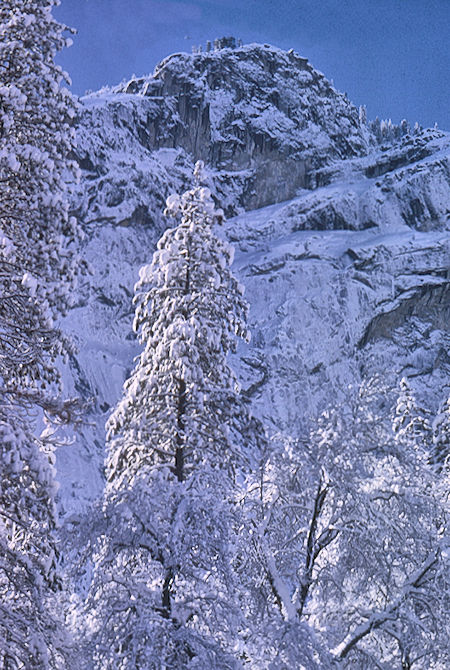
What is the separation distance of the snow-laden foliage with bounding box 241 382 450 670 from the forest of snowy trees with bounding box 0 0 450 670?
50 mm

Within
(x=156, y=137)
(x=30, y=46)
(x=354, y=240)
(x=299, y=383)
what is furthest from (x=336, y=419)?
(x=156, y=137)

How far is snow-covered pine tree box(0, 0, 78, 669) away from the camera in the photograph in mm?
6871

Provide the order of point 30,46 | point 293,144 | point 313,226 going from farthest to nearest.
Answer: point 293,144 → point 313,226 → point 30,46

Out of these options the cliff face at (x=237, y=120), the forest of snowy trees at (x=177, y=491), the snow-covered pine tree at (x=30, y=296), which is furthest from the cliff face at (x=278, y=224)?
the snow-covered pine tree at (x=30, y=296)

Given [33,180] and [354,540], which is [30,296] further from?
[354,540]

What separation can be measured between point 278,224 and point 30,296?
11587 centimetres

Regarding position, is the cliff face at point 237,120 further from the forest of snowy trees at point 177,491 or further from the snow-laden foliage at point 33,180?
the snow-laden foliage at point 33,180

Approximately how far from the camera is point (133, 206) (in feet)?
367

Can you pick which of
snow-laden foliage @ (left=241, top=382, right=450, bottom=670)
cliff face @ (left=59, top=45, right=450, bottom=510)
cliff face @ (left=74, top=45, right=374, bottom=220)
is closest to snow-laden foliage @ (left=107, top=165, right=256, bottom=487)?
snow-laden foliage @ (left=241, top=382, right=450, bottom=670)

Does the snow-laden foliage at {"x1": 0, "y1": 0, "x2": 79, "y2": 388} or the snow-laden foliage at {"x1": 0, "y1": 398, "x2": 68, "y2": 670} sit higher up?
the snow-laden foliage at {"x1": 0, "y1": 0, "x2": 79, "y2": 388}

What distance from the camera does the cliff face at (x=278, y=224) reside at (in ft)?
299

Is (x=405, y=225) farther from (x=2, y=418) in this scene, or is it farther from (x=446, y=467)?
(x=2, y=418)

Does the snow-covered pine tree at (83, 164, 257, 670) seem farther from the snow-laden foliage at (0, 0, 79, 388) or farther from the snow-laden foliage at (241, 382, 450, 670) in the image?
the snow-laden foliage at (0, 0, 79, 388)

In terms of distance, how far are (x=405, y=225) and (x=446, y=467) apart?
101077mm
